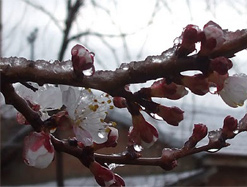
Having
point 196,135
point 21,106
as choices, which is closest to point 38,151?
point 21,106

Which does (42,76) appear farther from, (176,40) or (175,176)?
(175,176)

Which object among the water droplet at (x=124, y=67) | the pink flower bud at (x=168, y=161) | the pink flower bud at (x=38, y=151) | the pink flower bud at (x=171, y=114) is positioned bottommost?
the pink flower bud at (x=168, y=161)

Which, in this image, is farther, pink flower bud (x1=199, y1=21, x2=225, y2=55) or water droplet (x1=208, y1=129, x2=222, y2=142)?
water droplet (x1=208, y1=129, x2=222, y2=142)

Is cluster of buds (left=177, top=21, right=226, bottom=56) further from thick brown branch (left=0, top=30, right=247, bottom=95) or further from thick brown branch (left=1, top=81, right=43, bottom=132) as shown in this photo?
thick brown branch (left=1, top=81, right=43, bottom=132)

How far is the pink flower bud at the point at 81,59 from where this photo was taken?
42cm

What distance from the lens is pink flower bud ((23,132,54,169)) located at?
1.47ft

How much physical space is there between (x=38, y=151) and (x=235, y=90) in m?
0.17

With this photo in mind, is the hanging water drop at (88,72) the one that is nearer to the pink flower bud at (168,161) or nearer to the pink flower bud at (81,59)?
the pink flower bud at (81,59)

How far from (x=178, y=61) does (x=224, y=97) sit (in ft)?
0.24

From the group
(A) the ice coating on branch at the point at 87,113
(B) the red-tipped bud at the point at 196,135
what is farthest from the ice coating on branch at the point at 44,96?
(B) the red-tipped bud at the point at 196,135

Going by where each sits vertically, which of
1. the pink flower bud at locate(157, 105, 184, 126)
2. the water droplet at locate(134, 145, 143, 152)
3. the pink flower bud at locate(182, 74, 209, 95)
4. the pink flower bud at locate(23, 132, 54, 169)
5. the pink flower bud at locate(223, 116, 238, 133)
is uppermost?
the pink flower bud at locate(182, 74, 209, 95)

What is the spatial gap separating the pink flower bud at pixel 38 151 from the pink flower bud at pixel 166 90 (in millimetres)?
96

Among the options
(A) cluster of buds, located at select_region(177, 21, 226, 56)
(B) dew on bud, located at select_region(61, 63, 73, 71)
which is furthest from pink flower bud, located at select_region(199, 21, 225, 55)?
(B) dew on bud, located at select_region(61, 63, 73, 71)

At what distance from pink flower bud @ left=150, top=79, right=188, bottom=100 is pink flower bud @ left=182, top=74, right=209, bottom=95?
16mm
